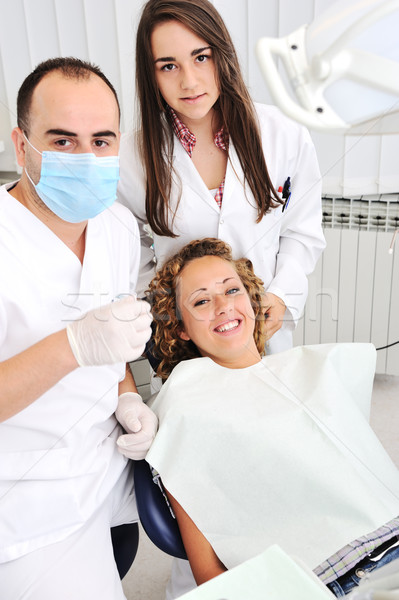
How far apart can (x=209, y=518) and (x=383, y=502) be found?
0.37m

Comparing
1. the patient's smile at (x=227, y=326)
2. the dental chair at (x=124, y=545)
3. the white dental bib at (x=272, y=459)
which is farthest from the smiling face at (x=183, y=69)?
the dental chair at (x=124, y=545)

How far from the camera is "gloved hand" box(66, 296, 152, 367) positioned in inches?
43.1

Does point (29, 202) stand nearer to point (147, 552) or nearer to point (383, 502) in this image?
point (383, 502)

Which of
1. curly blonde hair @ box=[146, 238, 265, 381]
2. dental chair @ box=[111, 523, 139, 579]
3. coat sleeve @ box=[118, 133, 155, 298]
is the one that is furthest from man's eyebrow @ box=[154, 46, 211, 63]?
dental chair @ box=[111, 523, 139, 579]

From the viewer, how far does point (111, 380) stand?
136 centimetres

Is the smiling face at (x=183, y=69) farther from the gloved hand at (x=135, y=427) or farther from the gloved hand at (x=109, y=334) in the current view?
the gloved hand at (x=135, y=427)

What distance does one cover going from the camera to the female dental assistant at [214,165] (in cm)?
144

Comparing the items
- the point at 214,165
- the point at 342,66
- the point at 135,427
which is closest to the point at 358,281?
the point at 214,165

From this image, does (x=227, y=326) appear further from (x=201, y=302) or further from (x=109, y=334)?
(x=109, y=334)

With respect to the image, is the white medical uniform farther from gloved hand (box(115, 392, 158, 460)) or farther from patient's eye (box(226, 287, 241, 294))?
patient's eye (box(226, 287, 241, 294))

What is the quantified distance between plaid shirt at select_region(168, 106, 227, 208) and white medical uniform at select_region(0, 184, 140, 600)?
431 millimetres

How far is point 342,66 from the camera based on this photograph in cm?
67

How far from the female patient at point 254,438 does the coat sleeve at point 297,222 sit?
146mm

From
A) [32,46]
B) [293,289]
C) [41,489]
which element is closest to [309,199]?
[293,289]
